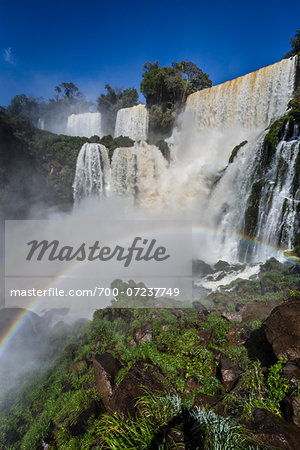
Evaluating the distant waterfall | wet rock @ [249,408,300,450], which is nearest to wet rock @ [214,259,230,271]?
wet rock @ [249,408,300,450]

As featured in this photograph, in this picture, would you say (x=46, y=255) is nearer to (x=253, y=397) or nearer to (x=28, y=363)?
(x=28, y=363)

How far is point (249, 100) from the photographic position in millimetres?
18078

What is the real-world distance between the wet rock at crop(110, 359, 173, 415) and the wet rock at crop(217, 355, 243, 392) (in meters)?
0.84

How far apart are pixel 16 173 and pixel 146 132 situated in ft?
52.4

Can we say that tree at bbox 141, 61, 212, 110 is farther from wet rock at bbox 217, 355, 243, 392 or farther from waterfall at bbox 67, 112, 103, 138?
wet rock at bbox 217, 355, 243, 392

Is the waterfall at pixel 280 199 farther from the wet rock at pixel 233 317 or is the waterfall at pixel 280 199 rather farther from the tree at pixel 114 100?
the tree at pixel 114 100

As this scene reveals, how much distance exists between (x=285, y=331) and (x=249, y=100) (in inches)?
784

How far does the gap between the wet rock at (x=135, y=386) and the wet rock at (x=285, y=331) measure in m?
1.69

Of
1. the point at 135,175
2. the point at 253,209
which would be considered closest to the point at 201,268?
the point at 253,209

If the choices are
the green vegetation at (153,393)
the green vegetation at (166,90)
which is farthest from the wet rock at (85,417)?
the green vegetation at (166,90)

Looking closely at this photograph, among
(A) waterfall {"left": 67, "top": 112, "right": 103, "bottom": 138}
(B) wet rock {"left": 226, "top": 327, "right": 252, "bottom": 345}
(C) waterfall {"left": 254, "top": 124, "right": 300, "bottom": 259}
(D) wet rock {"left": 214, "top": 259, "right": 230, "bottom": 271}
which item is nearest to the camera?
(B) wet rock {"left": 226, "top": 327, "right": 252, "bottom": 345}

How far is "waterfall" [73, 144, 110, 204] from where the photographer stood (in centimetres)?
2189

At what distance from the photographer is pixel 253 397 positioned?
8.89 ft

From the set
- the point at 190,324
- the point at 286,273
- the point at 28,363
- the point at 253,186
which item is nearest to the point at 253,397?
the point at 190,324
